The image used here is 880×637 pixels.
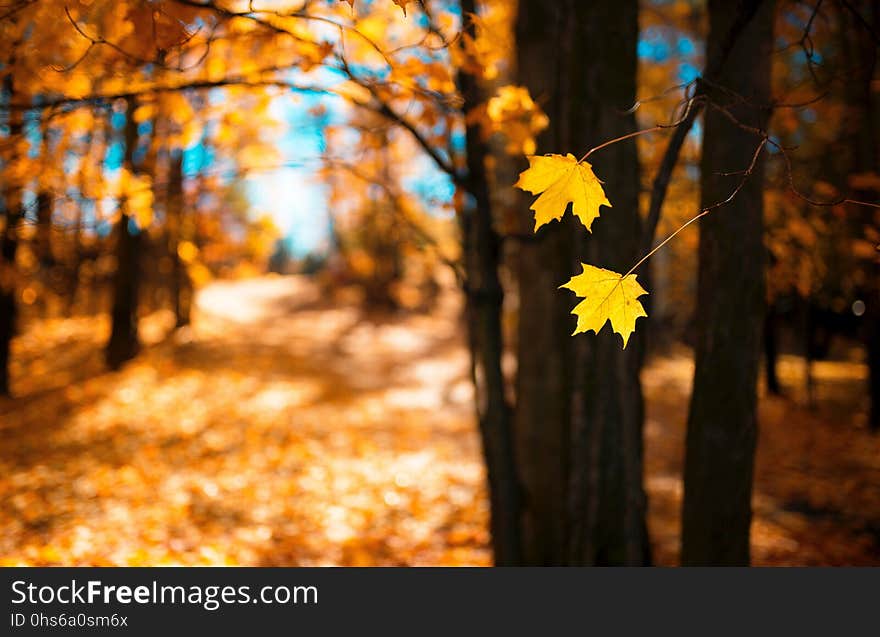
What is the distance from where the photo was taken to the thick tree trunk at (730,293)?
258 cm

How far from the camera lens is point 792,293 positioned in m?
9.88

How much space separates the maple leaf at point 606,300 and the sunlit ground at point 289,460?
3.76 metres

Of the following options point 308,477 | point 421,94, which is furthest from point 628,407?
point 308,477

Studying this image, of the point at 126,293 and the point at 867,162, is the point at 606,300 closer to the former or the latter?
the point at 867,162

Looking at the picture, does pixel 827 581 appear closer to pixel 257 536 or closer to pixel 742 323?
pixel 742 323

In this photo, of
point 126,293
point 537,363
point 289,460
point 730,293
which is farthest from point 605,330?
point 126,293

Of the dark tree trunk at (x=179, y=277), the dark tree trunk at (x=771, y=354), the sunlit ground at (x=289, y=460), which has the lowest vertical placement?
the sunlit ground at (x=289, y=460)

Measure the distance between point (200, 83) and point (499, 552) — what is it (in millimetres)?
3081

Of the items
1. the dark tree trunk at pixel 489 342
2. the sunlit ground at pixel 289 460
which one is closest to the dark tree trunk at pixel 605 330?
the dark tree trunk at pixel 489 342

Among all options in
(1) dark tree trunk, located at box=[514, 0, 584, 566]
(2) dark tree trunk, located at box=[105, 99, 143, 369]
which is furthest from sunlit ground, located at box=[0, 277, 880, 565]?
(1) dark tree trunk, located at box=[514, 0, 584, 566]

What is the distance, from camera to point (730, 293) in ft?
8.55

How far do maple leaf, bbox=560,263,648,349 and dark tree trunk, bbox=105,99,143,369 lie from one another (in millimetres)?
9117

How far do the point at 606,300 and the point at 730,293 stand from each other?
1.52 metres

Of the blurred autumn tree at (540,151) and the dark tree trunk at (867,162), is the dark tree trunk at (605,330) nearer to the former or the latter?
the blurred autumn tree at (540,151)
